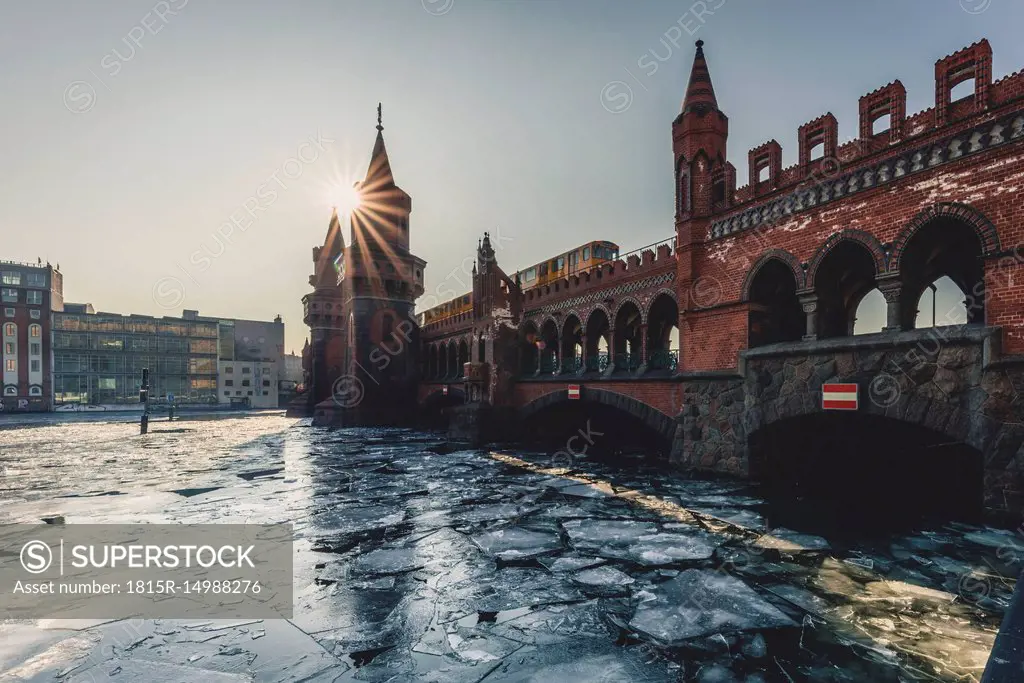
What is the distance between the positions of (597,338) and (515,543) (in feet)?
42.5

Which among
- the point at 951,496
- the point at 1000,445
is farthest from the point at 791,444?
the point at 1000,445

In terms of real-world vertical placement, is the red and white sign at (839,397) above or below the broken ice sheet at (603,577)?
above

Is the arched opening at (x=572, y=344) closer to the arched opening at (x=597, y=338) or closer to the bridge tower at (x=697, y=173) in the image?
the arched opening at (x=597, y=338)

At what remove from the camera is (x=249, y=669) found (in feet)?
11.9

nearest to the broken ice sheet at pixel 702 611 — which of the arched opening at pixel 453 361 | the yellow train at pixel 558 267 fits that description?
the yellow train at pixel 558 267

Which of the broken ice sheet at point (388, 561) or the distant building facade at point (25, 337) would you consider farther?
the distant building facade at point (25, 337)

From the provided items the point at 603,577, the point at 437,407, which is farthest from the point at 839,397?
the point at 437,407

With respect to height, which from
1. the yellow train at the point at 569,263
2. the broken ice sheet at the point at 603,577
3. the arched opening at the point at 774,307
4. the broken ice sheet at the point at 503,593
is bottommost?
the broken ice sheet at the point at 603,577

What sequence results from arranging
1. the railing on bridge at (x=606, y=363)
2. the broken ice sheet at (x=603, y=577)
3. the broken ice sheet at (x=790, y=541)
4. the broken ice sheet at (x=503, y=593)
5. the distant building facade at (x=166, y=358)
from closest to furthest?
the broken ice sheet at (x=503, y=593) → the broken ice sheet at (x=603, y=577) → the broken ice sheet at (x=790, y=541) → the railing on bridge at (x=606, y=363) → the distant building facade at (x=166, y=358)

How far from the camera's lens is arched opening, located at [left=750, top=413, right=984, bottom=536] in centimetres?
916

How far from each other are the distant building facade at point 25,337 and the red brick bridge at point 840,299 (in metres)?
72.9

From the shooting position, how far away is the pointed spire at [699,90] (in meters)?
13.1

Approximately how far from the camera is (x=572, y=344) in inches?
833

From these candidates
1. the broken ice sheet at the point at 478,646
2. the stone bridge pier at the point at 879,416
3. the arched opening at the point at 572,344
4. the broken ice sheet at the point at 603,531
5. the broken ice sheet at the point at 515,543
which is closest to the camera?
the broken ice sheet at the point at 478,646
